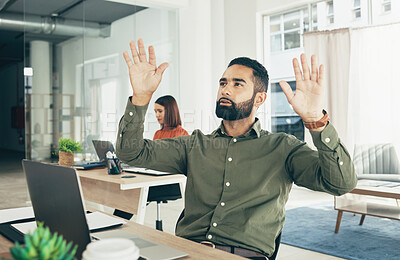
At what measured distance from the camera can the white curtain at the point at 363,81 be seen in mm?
5320

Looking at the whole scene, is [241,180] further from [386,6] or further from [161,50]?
[161,50]

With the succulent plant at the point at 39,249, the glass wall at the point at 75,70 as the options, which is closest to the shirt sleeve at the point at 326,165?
the succulent plant at the point at 39,249

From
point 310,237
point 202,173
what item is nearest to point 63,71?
point 310,237

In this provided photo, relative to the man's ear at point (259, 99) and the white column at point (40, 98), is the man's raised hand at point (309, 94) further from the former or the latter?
the white column at point (40, 98)

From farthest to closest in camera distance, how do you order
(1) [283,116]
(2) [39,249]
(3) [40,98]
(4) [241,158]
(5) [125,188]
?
(1) [283,116]
(3) [40,98]
(5) [125,188]
(4) [241,158]
(2) [39,249]

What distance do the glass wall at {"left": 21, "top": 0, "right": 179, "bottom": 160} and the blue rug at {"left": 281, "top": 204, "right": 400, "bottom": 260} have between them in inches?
114

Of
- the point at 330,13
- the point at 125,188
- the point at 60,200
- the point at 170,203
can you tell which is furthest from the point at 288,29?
the point at 60,200

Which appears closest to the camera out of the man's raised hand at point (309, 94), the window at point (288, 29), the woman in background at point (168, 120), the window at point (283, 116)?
the man's raised hand at point (309, 94)

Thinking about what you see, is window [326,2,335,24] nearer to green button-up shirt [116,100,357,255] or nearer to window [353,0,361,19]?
window [353,0,361,19]

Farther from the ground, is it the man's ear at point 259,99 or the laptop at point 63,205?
the man's ear at point 259,99

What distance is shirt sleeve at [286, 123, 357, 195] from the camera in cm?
139

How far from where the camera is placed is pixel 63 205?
96 centimetres

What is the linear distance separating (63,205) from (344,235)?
3.32m

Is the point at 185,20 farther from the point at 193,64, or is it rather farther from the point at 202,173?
the point at 202,173
